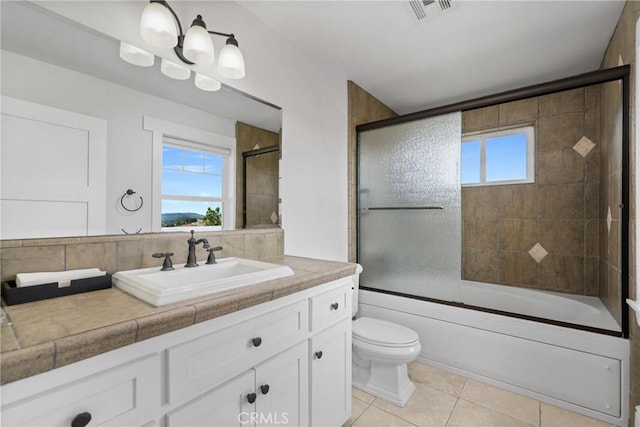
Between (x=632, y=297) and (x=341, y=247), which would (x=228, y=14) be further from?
(x=632, y=297)

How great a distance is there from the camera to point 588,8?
1.67 metres

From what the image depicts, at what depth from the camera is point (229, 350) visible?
3.03 feet

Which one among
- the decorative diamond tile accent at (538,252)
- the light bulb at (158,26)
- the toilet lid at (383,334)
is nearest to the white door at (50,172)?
the light bulb at (158,26)

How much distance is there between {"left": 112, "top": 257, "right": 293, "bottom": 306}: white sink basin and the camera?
0.86 metres

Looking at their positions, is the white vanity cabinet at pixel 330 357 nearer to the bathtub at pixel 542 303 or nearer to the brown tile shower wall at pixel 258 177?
the brown tile shower wall at pixel 258 177

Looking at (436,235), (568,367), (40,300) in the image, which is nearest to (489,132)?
(436,235)

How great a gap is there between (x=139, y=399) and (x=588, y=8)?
279cm

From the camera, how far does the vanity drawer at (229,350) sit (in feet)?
2.61

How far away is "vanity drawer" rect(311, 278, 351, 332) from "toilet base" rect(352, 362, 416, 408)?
644 mm

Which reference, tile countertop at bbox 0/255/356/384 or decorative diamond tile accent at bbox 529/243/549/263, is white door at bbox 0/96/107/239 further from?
decorative diamond tile accent at bbox 529/243/549/263

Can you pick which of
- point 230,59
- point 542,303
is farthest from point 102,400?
point 542,303

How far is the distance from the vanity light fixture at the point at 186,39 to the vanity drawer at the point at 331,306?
1.22 meters

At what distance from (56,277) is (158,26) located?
1043mm

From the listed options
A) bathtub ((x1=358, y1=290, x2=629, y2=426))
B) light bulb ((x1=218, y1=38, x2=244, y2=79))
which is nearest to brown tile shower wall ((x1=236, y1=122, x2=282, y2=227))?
light bulb ((x1=218, y1=38, x2=244, y2=79))
